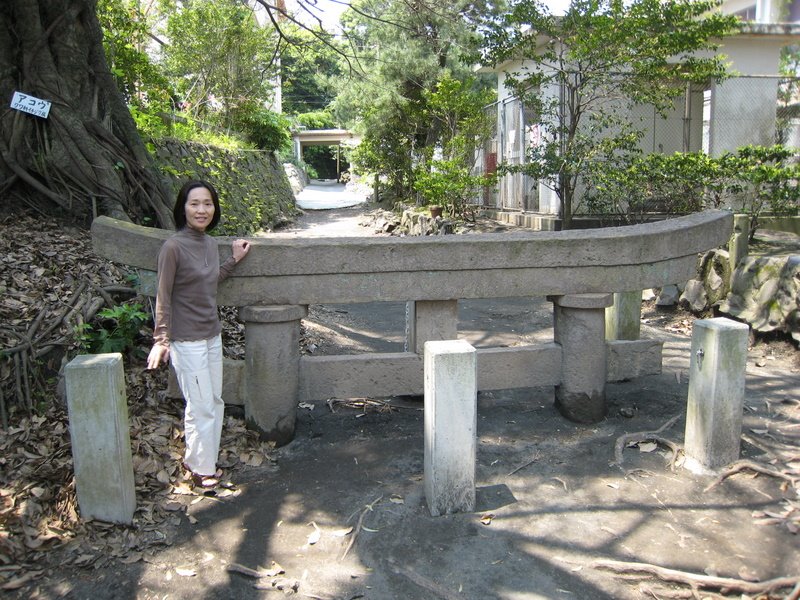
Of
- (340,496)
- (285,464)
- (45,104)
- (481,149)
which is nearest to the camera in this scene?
(340,496)

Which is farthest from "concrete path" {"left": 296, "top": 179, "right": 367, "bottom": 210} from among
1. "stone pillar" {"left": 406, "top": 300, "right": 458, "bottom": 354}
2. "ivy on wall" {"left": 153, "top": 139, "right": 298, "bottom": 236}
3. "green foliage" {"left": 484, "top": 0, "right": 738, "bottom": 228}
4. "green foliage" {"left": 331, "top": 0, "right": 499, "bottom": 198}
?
"stone pillar" {"left": 406, "top": 300, "right": 458, "bottom": 354}

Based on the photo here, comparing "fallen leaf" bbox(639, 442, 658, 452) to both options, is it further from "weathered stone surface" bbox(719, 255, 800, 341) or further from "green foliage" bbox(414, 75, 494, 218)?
"green foliage" bbox(414, 75, 494, 218)

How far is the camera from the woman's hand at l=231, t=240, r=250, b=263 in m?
4.06

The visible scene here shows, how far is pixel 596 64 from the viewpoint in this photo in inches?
408

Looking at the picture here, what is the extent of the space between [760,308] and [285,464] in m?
5.43

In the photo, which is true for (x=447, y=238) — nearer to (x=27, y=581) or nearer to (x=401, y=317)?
(x=27, y=581)

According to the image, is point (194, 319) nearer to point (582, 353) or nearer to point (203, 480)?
point (203, 480)

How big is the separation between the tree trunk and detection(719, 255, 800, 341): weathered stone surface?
636 cm

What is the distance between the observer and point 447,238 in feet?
14.6

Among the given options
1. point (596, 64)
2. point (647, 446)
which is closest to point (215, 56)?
point (596, 64)

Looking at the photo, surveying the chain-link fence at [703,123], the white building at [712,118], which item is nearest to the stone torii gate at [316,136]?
the white building at [712,118]

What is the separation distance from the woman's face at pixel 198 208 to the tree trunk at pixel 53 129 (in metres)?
2.80

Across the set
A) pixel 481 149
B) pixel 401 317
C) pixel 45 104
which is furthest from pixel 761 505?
pixel 481 149

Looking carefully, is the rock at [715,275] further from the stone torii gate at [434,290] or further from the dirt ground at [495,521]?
the stone torii gate at [434,290]
